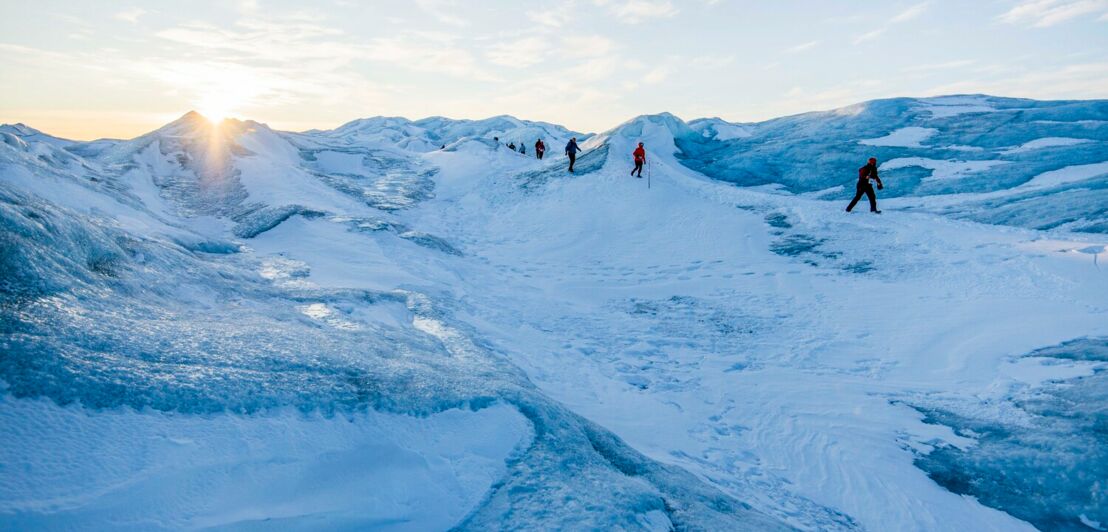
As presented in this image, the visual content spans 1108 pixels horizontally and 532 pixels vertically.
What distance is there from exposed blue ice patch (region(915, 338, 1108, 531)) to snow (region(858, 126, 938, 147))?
29.6 meters

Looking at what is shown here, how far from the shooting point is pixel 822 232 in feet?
51.3

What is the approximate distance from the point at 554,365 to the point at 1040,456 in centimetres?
583

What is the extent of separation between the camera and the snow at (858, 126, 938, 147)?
32562 millimetres

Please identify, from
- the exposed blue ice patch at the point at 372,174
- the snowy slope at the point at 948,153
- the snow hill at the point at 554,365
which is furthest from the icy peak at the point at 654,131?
the snow hill at the point at 554,365

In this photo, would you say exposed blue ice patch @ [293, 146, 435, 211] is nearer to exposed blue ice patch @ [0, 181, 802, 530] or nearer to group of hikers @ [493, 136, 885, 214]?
group of hikers @ [493, 136, 885, 214]

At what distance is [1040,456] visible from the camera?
589 centimetres

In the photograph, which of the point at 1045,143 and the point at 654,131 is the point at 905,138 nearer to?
the point at 1045,143

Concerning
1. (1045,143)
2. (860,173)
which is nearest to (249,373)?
(860,173)

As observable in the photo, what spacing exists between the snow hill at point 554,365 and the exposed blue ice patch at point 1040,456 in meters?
0.03

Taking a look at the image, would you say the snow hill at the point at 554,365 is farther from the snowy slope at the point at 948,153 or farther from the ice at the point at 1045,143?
the ice at the point at 1045,143

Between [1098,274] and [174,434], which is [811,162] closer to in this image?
[1098,274]

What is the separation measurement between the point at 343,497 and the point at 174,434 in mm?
1144

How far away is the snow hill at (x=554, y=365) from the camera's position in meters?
3.45

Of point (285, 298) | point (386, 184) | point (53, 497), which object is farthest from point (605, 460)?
point (386, 184)
